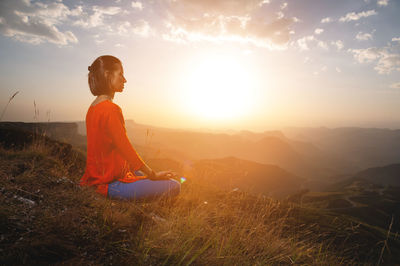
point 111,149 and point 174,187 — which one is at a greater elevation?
point 111,149

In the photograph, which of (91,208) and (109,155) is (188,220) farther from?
(109,155)

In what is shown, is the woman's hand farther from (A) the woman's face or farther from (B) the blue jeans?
(A) the woman's face

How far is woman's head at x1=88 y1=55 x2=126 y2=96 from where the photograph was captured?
3102 millimetres

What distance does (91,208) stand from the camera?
2.58 m

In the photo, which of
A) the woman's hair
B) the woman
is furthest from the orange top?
the woman's hair

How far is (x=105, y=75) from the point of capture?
10.2 feet

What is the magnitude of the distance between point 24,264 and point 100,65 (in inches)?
106

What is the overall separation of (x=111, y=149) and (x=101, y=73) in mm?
1255

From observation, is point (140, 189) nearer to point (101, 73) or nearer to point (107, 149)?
point (107, 149)

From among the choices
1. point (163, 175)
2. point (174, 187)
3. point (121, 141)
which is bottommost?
point (174, 187)

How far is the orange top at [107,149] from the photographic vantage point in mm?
2809

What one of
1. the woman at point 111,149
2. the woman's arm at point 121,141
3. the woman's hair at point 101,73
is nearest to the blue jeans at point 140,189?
the woman at point 111,149

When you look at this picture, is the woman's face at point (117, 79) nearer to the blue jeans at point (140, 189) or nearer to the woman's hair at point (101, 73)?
the woman's hair at point (101, 73)

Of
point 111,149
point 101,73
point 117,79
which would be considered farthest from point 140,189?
point 101,73
